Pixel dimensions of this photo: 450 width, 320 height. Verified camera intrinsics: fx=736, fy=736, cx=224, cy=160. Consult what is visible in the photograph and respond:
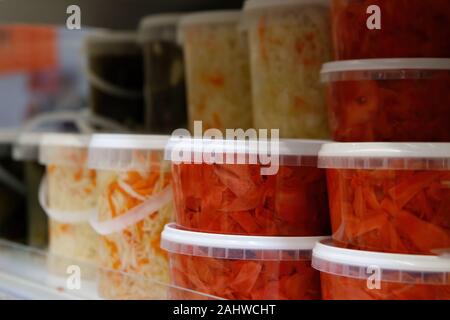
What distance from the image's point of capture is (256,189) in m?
1.05

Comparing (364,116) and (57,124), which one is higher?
(364,116)

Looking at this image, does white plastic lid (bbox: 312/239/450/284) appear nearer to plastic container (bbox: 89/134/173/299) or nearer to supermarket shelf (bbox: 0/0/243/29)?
plastic container (bbox: 89/134/173/299)

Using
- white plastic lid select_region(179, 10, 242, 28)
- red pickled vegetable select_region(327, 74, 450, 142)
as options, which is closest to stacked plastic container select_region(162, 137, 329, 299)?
red pickled vegetable select_region(327, 74, 450, 142)

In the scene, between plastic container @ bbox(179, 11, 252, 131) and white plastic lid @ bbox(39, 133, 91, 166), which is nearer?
plastic container @ bbox(179, 11, 252, 131)

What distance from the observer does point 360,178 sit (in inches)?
37.7

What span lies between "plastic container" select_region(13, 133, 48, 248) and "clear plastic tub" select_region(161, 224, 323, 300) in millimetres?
893

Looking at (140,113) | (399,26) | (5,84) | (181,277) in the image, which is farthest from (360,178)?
(5,84)

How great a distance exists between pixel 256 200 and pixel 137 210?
0.31m

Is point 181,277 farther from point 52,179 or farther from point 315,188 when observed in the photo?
point 52,179

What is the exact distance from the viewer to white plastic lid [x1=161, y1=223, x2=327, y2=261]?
106 centimetres

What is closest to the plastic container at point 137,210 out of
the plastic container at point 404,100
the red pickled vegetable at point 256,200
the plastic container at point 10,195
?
the red pickled vegetable at point 256,200

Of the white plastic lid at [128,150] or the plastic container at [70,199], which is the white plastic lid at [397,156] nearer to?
the white plastic lid at [128,150]

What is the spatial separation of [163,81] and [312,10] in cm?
59

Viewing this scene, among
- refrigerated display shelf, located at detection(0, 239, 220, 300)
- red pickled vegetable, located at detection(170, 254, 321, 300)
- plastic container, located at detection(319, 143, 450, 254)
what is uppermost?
plastic container, located at detection(319, 143, 450, 254)
